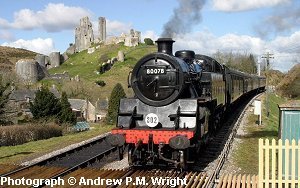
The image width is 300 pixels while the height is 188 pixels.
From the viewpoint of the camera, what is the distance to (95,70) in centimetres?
10825

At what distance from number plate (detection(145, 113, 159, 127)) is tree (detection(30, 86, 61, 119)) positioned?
2642 cm

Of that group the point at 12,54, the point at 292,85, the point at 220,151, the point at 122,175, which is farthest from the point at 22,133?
the point at 12,54

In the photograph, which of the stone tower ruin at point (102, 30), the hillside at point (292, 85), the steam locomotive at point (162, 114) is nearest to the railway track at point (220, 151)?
the steam locomotive at point (162, 114)

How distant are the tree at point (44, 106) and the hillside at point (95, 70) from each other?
18.4m

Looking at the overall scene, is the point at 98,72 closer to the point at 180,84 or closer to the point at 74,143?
the point at 74,143

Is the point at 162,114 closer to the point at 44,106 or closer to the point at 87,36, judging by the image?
the point at 44,106

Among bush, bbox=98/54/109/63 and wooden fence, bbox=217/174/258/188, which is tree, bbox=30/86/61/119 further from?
bush, bbox=98/54/109/63

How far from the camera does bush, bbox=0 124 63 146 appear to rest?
21.6 metres

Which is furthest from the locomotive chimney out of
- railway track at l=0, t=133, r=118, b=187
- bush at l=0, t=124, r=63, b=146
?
bush at l=0, t=124, r=63, b=146

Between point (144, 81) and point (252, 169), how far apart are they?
12.9 ft

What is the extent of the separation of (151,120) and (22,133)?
13.9 meters

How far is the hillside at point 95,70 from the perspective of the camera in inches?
2788

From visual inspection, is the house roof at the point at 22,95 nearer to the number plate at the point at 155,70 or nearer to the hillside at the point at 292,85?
the hillside at the point at 292,85

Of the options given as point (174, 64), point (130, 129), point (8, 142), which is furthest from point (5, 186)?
point (8, 142)
